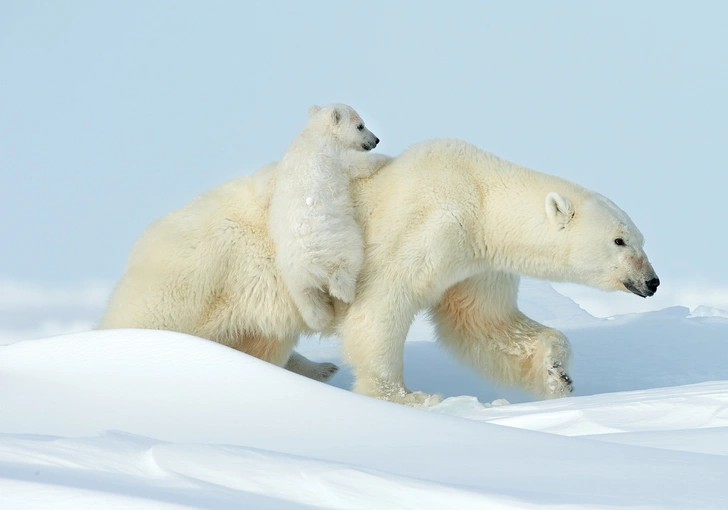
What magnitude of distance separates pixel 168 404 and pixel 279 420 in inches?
23.5

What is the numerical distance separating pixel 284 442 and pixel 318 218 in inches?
91.6

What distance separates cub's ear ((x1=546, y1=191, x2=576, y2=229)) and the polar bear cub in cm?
121

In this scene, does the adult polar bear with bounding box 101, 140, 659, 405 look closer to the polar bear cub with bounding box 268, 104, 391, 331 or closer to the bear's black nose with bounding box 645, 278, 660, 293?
the bear's black nose with bounding box 645, 278, 660, 293

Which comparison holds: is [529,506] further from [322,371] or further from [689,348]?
[689,348]

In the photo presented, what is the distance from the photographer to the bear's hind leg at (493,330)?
6016mm

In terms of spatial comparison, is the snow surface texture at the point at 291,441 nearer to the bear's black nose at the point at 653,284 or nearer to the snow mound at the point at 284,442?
the snow mound at the point at 284,442

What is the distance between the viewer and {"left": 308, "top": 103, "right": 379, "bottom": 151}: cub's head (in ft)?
18.7

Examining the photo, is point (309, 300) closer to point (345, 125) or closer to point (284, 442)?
point (345, 125)

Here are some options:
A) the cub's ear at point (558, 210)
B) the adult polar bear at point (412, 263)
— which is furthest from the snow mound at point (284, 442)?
the cub's ear at point (558, 210)

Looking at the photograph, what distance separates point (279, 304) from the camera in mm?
5750

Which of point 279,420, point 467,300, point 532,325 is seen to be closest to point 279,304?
point 467,300

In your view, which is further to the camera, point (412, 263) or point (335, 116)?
point (335, 116)

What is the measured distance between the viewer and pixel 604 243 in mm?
5461

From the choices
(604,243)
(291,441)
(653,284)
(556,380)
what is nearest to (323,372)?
(556,380)
